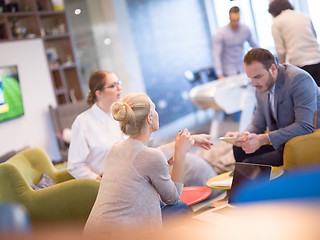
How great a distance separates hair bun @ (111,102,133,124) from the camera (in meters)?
1.85

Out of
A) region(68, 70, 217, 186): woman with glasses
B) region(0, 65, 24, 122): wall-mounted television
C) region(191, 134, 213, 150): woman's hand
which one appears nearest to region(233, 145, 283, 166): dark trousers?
region(191, 134, 213, 150): woman's hand

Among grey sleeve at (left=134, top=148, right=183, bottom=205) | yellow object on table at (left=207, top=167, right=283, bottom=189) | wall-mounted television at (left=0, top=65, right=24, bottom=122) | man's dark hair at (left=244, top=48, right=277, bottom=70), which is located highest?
wall-mounted television at (left=0, top=65, right=24, bottom=122)

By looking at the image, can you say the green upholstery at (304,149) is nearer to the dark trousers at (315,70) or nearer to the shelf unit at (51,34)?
the dark trousers at (315,70)

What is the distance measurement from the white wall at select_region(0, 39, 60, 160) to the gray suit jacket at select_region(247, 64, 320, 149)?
12.5 feet

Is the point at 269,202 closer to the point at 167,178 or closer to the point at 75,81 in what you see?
the point at 167,178

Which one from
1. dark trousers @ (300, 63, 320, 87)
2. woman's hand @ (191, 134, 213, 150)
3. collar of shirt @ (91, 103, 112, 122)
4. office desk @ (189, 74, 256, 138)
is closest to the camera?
woman's hand @ (191, 134, 213, 150)

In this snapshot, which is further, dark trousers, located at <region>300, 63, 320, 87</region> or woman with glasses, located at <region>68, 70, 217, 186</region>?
dark trousers, located at <region>300, 63, 320, 87</region>

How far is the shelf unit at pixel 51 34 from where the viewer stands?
5762 mm

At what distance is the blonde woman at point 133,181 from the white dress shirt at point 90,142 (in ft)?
3.07

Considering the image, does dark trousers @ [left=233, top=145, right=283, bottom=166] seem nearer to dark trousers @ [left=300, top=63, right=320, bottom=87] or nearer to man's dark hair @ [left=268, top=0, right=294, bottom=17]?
dark trousers @ [left=300, top=63, right=320, bottom=87]

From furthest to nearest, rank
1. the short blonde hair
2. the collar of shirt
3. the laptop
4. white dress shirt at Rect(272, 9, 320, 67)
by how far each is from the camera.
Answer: white dress shirt at Rect(272, 9, 320, 67) < the collar of shirt < the laptop < the short blonde hair

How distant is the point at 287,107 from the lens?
2.61 metres

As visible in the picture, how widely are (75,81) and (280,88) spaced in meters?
4.35

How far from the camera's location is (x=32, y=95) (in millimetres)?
5770
